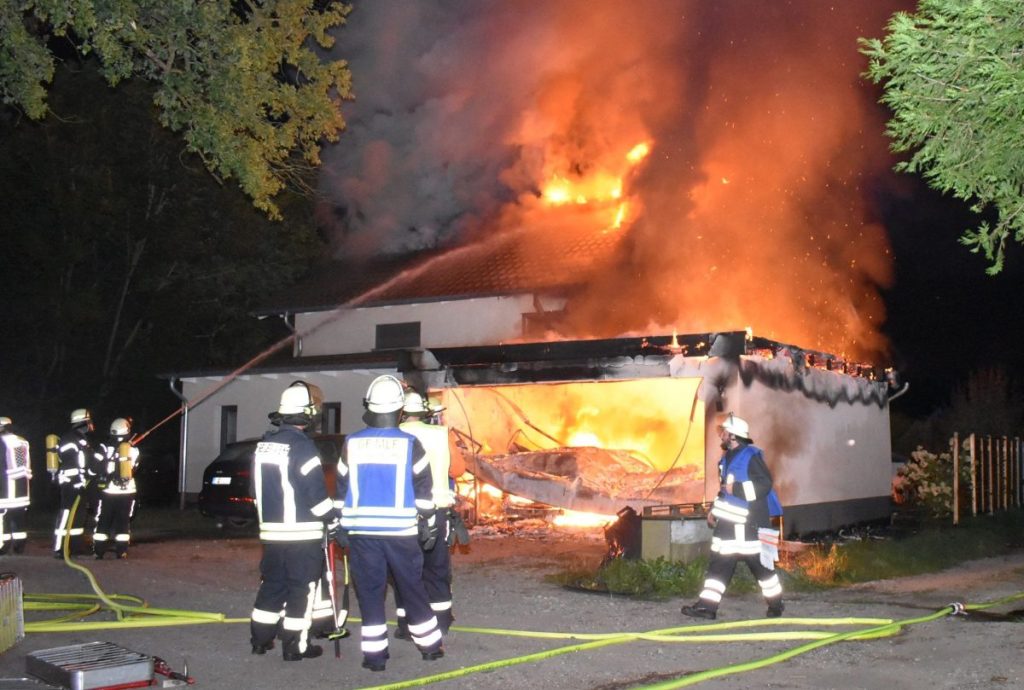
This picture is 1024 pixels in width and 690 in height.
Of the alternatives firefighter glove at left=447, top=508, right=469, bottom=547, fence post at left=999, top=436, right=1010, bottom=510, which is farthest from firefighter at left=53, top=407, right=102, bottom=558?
fence post at left=999, top=436, right=1010, bottom=510

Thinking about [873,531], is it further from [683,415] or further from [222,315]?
[222,315]

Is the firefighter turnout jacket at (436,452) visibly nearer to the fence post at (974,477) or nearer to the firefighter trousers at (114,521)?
the firefighter trousers at (114,521)

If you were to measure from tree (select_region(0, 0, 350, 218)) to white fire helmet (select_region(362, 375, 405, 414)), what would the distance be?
4.94 m

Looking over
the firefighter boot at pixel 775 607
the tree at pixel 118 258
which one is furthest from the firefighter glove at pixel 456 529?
the tree at pixel 118 258

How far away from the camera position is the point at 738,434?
27.9ft

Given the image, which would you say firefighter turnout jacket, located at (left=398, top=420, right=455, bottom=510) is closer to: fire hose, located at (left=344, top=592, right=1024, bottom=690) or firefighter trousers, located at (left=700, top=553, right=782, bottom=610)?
fire hose, located at (left=344, top=592, right=1024, bottom=690)

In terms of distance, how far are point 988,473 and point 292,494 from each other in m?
15.1

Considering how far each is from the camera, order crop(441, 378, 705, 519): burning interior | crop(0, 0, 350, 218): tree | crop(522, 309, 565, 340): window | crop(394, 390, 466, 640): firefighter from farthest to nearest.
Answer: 1. crop(522, 309, 565, 340): window
2. crop(441, 378, 705, 519): burning interior
3. crop(0, 0, 350, 218): tree
4. crop(394, 390, 466, 640): firefighter

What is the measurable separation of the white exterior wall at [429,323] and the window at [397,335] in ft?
0.35

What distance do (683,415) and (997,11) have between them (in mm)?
13805

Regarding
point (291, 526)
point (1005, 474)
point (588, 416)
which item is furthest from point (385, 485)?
point (1005, 474)

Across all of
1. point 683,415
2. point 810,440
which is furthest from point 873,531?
point 683,415

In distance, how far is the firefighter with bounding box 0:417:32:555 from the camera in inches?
464

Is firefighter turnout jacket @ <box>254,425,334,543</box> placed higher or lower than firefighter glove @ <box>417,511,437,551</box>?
higher
